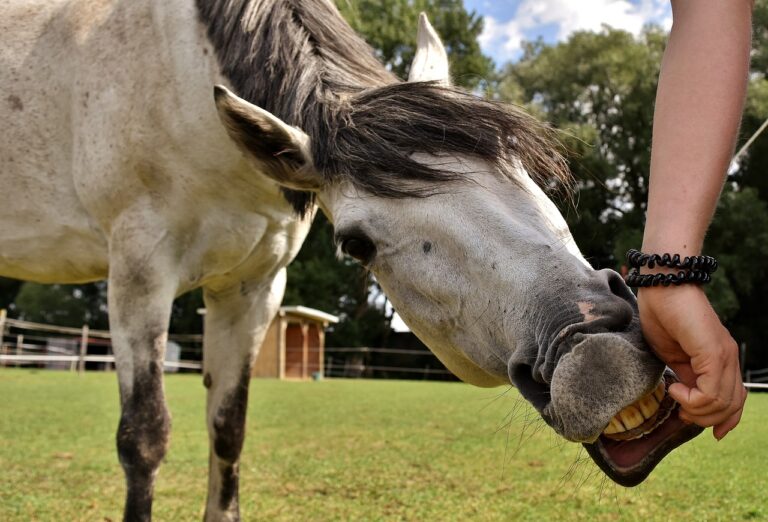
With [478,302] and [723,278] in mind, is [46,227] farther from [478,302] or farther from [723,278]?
[723,278]

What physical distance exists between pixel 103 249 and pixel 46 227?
0.30 m

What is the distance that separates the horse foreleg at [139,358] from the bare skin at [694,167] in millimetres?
2026

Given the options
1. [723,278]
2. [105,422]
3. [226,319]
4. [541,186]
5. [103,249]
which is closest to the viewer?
[541,186]

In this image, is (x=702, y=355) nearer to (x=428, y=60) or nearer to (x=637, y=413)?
(x=637, y=413)

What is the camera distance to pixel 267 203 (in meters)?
2.91

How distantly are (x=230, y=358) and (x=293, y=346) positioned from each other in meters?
19.7

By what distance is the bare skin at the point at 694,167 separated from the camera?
1022 mm

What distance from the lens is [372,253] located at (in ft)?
6.63

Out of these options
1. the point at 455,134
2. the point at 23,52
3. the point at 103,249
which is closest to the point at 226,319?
the point at 103,249

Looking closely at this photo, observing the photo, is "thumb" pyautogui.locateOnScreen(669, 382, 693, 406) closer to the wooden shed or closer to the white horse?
the white horse

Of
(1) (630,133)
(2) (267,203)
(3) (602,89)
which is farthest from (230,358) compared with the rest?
(3) (602,89)

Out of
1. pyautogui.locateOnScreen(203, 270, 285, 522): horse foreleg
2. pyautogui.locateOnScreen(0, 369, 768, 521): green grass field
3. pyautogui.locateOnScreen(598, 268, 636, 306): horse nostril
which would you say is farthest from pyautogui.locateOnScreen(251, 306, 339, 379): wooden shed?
pyautogui.locateOnScreen(598, 268, 636, 306): horse nostril

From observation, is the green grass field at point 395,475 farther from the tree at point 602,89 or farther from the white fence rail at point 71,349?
the white fence rail at point 71,349

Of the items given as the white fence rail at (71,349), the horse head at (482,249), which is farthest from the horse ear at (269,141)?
the white fence rail at (71,349)
